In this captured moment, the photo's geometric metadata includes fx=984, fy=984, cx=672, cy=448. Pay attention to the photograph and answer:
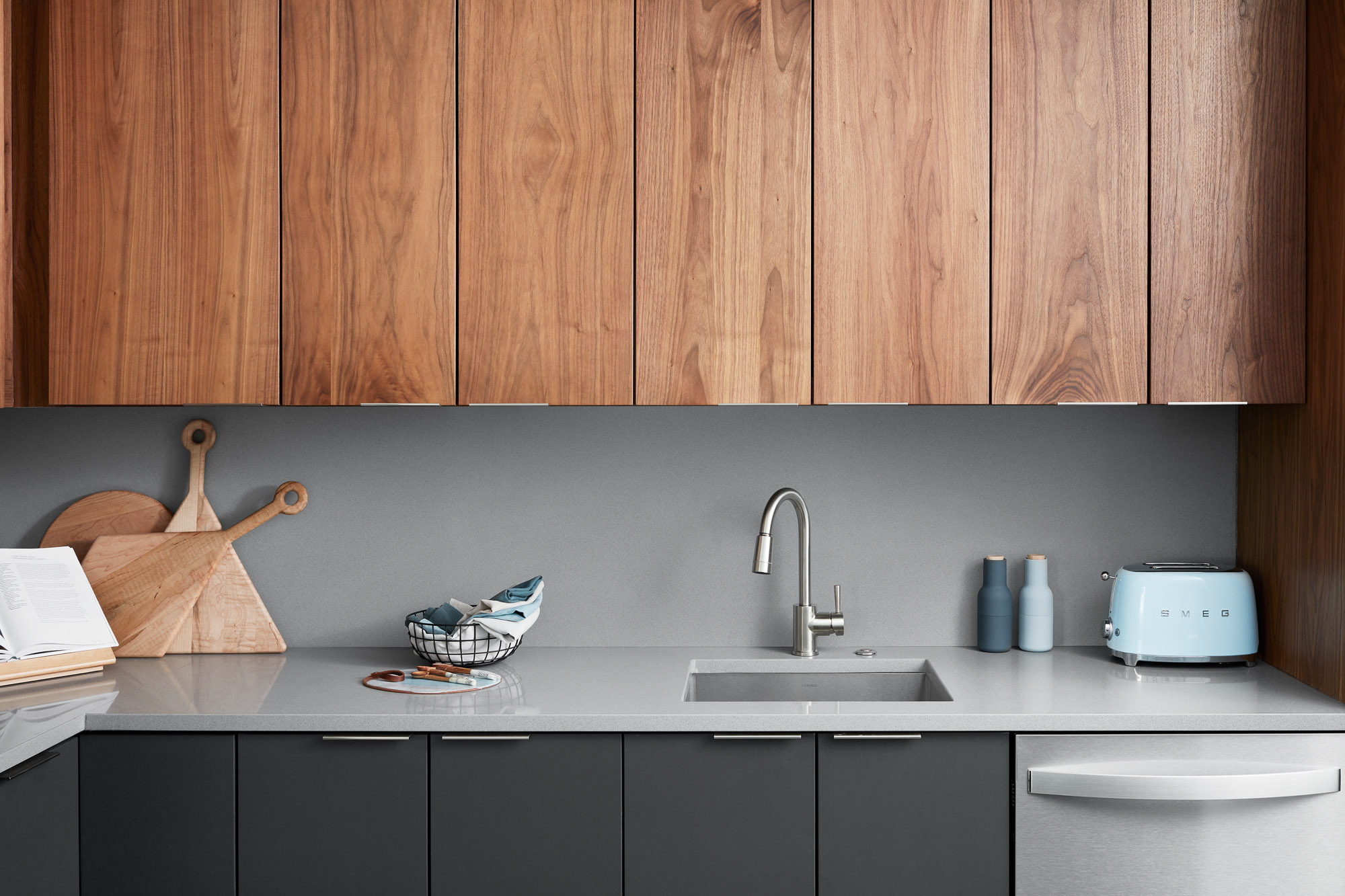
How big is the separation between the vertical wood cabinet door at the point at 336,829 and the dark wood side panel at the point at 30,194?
0.91m

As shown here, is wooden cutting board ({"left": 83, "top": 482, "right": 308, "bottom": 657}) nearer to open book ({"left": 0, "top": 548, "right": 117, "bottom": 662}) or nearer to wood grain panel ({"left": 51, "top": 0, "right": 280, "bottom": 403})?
open book ({"left": 0, "top": 548, "right": 117, "bottom": 662})

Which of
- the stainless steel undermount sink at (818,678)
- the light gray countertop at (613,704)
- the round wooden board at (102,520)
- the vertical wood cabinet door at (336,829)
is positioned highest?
the round wooden board at (102,520)

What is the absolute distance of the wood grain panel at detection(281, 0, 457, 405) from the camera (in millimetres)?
1967

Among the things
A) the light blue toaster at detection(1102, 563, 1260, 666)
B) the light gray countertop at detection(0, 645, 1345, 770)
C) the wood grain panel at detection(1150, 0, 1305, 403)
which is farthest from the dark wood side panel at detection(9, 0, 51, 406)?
the light blue toaster at detection(1102, 563, 1260, 666)

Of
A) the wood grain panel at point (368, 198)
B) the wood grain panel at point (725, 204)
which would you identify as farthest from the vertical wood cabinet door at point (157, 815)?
the wood grain panel at point (725, 204)

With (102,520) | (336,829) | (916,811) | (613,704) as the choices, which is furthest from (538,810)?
(102,520)

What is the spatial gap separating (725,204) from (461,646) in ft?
3.48

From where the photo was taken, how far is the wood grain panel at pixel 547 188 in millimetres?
1964

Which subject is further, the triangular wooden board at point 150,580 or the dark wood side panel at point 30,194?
the triangular wooden board at point 150,580

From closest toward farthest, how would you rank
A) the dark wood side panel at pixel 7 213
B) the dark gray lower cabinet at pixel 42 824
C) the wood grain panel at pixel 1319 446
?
the dark gray lower cabinet at pixel 42 824 → the wood grain panel at pixel 1319 446 → the dark wood side panel at pixel 7 213

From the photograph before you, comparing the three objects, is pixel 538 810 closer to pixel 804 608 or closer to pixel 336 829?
pixel 336 829

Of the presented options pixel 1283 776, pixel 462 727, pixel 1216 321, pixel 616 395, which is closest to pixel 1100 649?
pixel 1283 776

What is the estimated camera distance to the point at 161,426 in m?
2.35

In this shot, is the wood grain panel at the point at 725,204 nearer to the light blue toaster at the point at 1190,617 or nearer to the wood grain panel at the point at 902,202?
the wood grain panel at the point at 902,202
